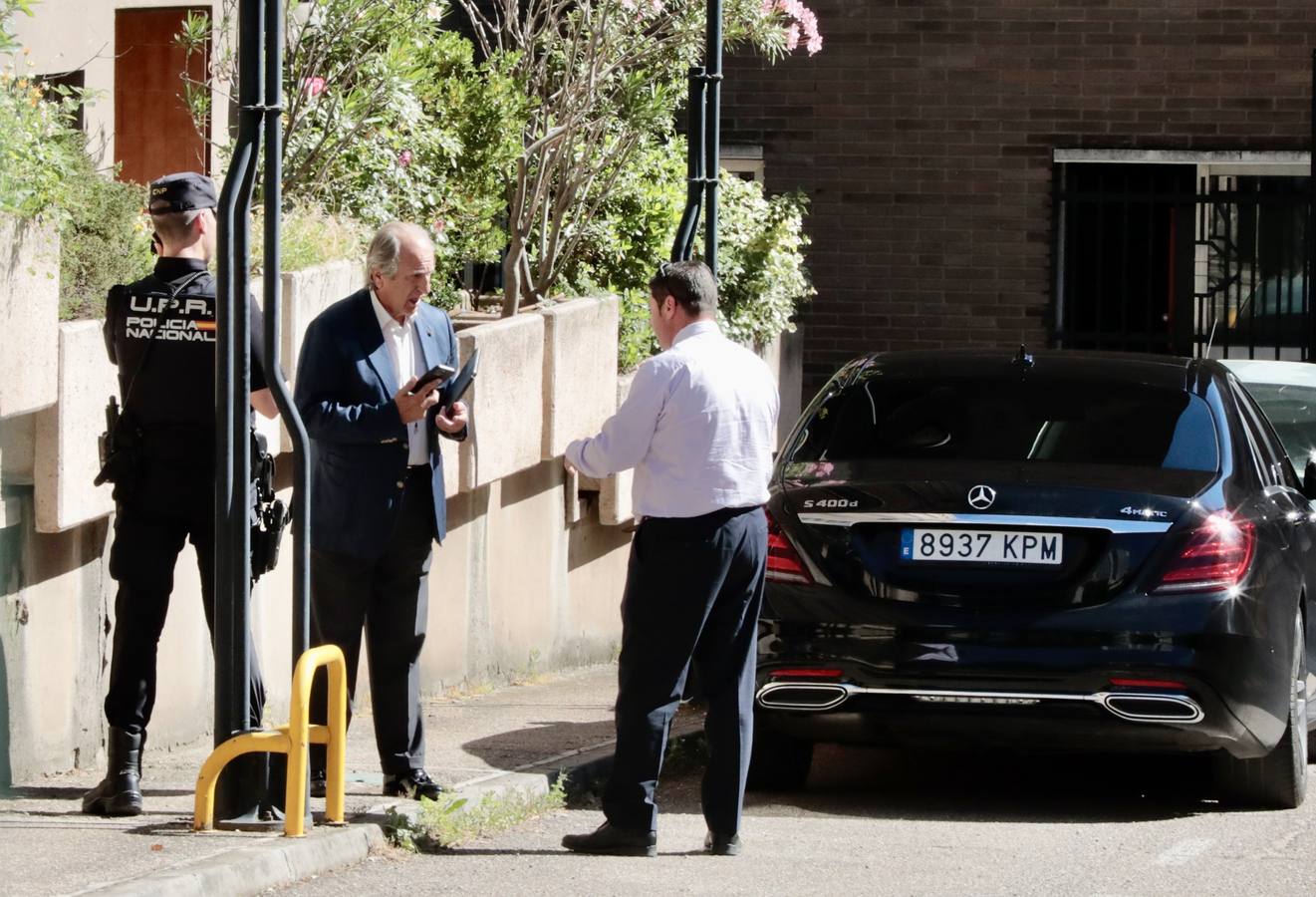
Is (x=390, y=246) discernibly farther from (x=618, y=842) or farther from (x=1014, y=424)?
(x=1014, y=424)

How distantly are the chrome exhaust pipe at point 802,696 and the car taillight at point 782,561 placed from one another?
337 millimetres

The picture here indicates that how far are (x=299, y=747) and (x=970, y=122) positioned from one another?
1161 cm

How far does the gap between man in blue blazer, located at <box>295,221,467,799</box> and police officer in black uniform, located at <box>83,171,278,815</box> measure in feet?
0.84

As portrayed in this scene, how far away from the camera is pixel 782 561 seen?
24.1 feet

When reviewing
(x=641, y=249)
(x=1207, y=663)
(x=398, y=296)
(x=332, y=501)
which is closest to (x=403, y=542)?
(x=332, y=501)

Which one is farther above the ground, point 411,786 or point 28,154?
point 28,154

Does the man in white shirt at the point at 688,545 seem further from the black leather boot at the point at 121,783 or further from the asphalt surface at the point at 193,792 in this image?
the black leather boot at the point at 121,783

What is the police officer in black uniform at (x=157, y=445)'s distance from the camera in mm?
6461

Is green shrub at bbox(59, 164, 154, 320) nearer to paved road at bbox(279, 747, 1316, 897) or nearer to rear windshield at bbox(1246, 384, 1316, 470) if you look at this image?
paved road at bbox(279, 747, 1316, 897)

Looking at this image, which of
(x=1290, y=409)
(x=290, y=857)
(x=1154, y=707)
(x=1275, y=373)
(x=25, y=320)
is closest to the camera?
(x=290, y=857)

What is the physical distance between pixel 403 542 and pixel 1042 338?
10.7 m

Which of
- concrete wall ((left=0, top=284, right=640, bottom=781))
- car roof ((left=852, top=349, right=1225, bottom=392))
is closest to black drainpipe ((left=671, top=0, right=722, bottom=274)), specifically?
concrete wall ((left=0, top=284, right=640, bottom=781))

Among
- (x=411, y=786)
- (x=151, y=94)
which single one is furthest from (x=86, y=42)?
(x=411, y=786)

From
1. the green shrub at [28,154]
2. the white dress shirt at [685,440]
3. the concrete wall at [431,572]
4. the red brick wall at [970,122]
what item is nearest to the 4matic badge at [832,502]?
the white dress shirt at [685,440]
